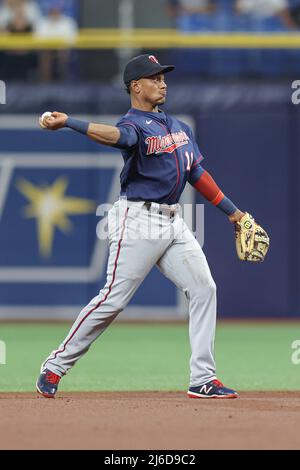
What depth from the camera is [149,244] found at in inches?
252

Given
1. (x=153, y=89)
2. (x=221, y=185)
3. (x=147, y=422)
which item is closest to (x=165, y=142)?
(x=153, y=89)

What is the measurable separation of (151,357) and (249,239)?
9.56 feet

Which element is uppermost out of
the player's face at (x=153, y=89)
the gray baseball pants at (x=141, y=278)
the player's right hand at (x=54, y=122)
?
the player's face at (x=153, y=89)

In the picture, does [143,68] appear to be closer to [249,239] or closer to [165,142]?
[165,142]

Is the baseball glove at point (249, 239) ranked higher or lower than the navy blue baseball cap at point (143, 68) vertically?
lower

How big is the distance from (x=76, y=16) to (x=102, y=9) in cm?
45

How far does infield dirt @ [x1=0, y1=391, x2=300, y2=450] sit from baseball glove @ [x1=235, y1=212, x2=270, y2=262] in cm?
86

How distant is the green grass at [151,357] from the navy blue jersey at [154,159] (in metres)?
1.49

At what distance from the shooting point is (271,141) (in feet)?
41.9

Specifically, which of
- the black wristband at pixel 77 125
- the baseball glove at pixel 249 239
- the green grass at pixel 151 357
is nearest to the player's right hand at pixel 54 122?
the black wristband at pixel 77 125

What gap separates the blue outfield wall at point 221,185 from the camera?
41.4 feet

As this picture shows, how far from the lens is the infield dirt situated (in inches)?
192

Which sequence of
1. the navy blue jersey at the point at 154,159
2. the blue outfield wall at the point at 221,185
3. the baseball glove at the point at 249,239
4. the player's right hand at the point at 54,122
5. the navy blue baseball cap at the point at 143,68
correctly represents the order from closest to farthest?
the player's right hand at the point at 54,122
the navy blue jersey at the point at 154,159
the navy blue baseball cap at the point at 143,68
the baseball glove at the point at 249,239
the blue outfield wall at the point at 221,185

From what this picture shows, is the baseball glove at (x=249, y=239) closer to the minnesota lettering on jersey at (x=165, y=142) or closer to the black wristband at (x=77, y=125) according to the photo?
the minnesota lettering on jersey at (x=165, y=142)
